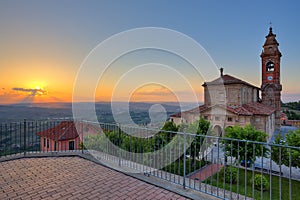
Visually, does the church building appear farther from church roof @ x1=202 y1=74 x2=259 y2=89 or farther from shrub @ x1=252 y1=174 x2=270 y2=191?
shrub @ x1=252 y1=174 x2=270 y2=191

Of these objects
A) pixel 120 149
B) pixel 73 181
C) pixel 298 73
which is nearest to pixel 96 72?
pixel 120 149

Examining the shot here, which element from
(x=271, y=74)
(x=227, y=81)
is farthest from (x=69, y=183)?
(x=271, y=74)

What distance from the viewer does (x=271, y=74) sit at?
24312mm

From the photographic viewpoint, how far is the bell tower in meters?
23.6

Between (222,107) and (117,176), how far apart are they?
18.1 metres

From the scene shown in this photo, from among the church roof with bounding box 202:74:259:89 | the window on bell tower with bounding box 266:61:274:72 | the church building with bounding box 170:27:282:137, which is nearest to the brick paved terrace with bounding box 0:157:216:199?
the church building with bounding box 170:27:282:137

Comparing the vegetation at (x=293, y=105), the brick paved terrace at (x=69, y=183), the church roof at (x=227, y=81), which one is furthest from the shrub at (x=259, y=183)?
the vegetation at (x=293, y=105)

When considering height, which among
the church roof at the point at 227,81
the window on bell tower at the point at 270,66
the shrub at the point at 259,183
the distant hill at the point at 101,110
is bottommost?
the shrub at the point at 259,183

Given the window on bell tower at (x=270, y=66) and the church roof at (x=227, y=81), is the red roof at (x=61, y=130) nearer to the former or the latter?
the church roof at (x=227, y=81)

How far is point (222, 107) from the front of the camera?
1945cm

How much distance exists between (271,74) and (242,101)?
7.44m

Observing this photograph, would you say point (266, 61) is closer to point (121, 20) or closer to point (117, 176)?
point (121, 20)

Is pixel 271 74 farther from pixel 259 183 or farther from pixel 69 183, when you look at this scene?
pixel 69 183

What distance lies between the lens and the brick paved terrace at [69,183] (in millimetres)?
2977
